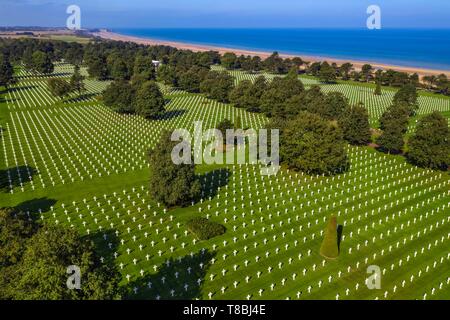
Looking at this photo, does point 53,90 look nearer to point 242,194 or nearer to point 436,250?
point 242,194

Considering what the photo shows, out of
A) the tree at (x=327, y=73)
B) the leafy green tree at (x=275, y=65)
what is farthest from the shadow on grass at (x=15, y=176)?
the leafy green tree at (x=275, y=65)

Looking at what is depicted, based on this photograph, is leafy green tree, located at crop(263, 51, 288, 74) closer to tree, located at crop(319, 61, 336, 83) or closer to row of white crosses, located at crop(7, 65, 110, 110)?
tree, located at crop(319, 61, 336, 83)

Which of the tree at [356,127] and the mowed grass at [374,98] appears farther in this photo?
the mowed grass at [374,98]

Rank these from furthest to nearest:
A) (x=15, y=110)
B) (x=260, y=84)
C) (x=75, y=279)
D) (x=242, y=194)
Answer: (x=260, y=84) < (x=15, y=110) < (x=242, y=194) < (x=75, y=279)

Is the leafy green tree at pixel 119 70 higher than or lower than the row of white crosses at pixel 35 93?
higher

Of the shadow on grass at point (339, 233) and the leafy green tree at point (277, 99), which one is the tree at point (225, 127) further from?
the shadow on grass at point (339, 233)

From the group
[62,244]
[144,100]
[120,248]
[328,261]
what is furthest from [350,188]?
[144,100]

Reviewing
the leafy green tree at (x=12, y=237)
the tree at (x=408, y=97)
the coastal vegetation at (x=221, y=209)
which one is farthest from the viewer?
the tree at (x=408, y=97)

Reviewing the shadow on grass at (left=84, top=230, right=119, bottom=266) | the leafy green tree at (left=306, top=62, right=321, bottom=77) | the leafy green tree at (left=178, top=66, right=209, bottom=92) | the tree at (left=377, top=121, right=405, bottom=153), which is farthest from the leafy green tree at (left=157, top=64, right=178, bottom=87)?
the shadow on grass at (left=84, top=230, right=119, bottom=266)
